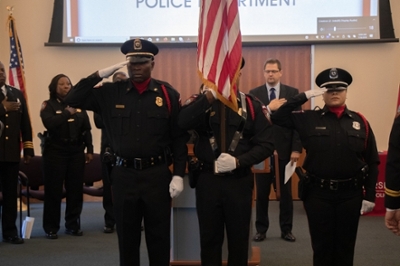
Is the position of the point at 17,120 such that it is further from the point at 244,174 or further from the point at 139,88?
the point at 244,174

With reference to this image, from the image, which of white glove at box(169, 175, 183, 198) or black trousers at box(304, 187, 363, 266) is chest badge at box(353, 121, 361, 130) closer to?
black trousers at box(304, 187, 363, 266)

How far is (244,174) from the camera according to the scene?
3.44 meters

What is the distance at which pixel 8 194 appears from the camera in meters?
5.30

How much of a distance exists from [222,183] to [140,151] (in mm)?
543

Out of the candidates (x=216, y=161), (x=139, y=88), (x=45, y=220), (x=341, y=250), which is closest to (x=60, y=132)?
(x=45, y=220)

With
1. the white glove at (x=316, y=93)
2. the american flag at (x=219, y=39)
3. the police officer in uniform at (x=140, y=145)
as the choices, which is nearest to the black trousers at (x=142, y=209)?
the police officer in uniform at (x=140, y=145)

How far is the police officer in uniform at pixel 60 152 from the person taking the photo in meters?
5.43

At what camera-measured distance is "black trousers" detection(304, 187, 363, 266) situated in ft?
11.7

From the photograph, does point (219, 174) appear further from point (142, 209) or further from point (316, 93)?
point (316, 93)

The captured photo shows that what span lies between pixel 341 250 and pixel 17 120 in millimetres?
3350

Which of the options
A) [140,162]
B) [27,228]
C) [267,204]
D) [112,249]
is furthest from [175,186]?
[27,228]

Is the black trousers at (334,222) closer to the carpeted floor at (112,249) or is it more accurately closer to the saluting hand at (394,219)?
the saluting hand at (394,219)

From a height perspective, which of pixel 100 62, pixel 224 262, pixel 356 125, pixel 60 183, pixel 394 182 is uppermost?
pixel 100 62

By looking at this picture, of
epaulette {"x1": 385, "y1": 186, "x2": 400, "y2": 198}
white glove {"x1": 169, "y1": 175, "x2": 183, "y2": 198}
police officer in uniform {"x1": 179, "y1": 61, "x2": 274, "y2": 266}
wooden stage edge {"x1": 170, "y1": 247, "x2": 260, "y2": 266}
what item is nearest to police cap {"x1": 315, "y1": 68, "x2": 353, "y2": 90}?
police officer in uniform {"x1": 179, "y1": 61, "x2": 274, "y2": 266}
